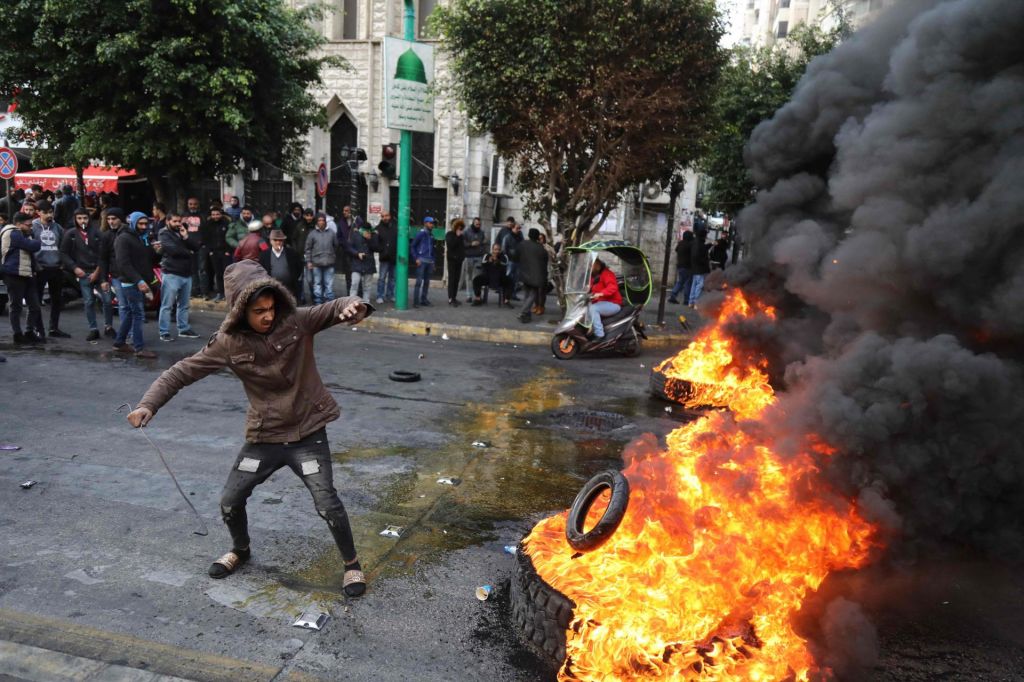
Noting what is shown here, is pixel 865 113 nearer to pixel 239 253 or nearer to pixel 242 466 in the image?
pixel 242 466

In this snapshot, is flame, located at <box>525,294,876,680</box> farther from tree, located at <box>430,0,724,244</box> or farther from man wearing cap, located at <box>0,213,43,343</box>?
tree, located at <box>430,0,724,244</box>

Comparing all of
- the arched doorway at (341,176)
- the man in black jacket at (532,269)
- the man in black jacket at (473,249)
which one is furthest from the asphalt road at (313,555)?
the arched doorway at (341,176)

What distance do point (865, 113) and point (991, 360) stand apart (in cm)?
253

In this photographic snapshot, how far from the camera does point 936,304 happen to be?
173 inches

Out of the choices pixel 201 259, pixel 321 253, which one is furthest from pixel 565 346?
pixel 201 259

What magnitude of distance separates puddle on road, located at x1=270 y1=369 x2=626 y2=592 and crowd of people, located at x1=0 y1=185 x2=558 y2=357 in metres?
2.71

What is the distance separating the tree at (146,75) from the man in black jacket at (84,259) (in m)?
3.48

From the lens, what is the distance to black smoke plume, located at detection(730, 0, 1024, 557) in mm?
3980

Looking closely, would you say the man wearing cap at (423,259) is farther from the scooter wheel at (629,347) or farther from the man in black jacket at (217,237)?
the scooter wheel at (629,347)

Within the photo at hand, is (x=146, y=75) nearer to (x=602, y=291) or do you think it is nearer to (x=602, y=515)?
(x=602, y=291)

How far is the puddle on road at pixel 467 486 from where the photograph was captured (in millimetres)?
4754

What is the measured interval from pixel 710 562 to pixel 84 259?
10.8 metres

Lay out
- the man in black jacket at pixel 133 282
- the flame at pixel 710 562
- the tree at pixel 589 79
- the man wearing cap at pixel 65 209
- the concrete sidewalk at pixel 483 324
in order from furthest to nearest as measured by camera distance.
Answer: the man wearing cap at pixel 65 209 → the concrete sidewalk at pixel 483 324 → the tree at pixel 589 79 → the man in black jacket at pixel 133 282 → the flame at pixel 710 562

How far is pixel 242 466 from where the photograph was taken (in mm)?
4266
